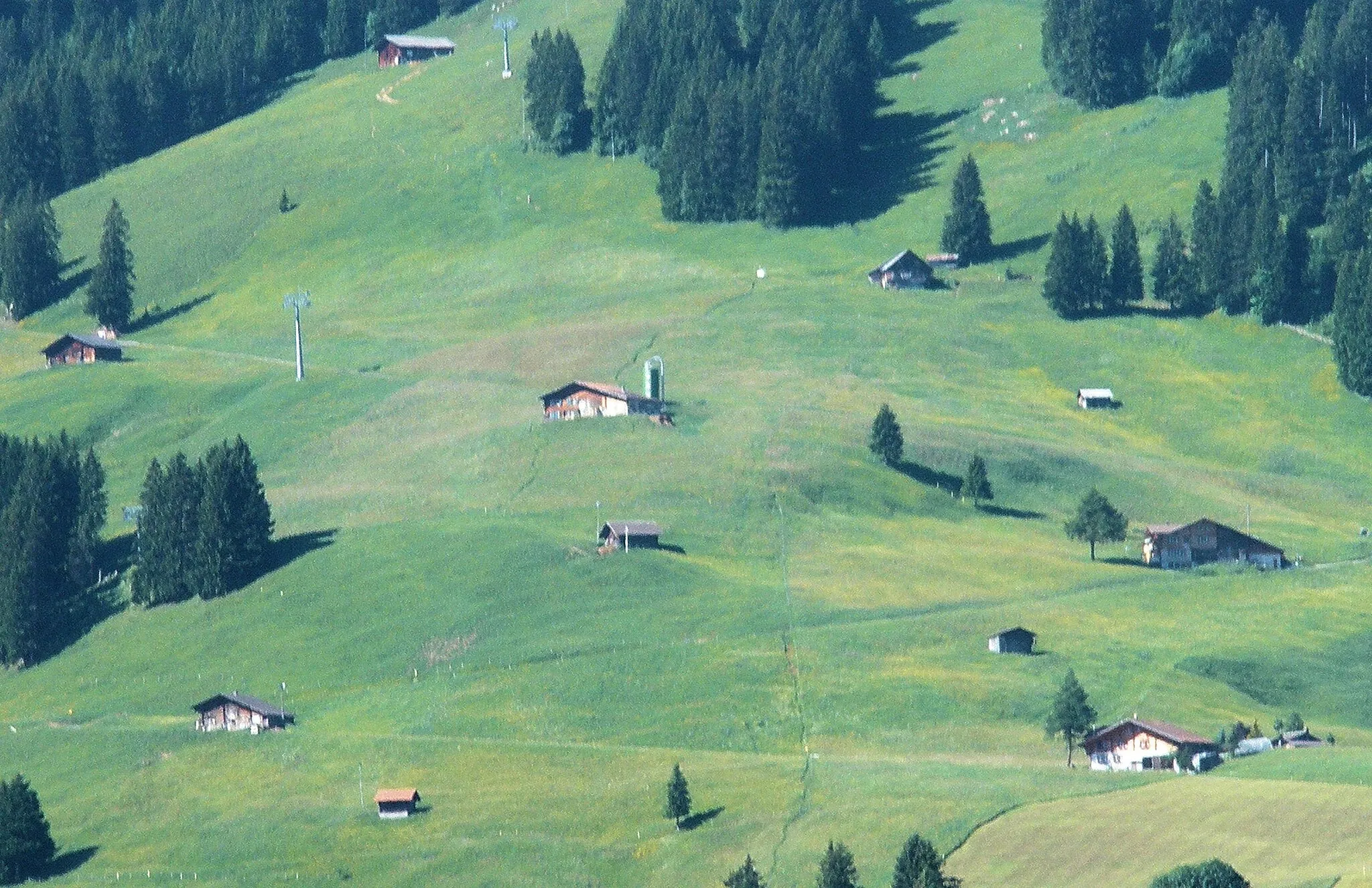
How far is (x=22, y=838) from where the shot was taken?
142875mm

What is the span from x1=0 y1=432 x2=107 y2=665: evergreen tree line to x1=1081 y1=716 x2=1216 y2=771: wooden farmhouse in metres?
68.4

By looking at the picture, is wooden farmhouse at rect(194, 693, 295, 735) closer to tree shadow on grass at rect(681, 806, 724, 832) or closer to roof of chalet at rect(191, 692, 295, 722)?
roof of chalet at rect(191, 692, 295, 722)

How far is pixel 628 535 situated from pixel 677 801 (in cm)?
4045

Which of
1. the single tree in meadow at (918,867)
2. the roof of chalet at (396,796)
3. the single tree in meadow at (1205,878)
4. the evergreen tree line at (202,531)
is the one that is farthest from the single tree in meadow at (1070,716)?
the evergreen tree line at (202,531)

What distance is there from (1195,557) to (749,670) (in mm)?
37146

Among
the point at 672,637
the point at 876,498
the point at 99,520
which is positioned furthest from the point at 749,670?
the point at 99,520

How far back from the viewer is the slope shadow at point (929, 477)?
19062cm

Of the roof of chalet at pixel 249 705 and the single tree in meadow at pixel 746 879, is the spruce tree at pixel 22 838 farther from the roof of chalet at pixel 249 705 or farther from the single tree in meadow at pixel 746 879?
the single tree in meadow at pixel 746 879

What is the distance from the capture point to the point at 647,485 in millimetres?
185625

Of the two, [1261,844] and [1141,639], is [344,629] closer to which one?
[1141,639]

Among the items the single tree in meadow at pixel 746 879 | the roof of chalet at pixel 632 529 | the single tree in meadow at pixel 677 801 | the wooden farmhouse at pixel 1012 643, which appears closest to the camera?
the single tree in meadow at pixel 746 879

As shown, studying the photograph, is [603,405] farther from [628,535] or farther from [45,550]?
[45,550]

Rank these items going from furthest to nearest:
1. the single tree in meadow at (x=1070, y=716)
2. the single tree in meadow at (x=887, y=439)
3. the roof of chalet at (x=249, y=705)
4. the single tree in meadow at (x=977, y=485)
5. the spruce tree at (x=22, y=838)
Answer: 1. the single tree in meadow at (x=887, y=439)
2. the single tree in meadow at (x=977, y=485)
3. the roof of chalet at (x=249, y=705)
4. the single tree in meadow at (x=1070, y=716)
5. the spruce tree at (x=22, y=838)

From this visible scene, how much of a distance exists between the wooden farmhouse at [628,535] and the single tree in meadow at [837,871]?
5411cm
